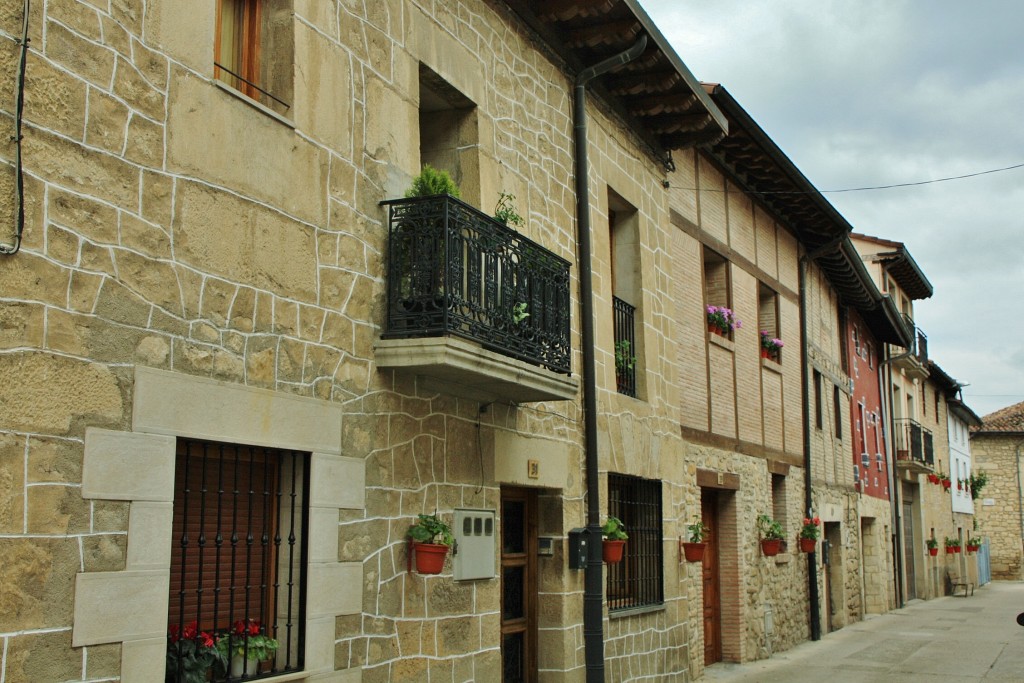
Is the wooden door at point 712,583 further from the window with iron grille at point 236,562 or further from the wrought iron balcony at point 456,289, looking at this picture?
the window with iron grille at point 236,562

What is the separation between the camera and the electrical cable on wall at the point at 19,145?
4.71 metres

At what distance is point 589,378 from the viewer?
1006cm

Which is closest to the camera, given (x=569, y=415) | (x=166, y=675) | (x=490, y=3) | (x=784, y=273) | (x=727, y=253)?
(x=166, y=675)

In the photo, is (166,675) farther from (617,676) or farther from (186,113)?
(617,676)

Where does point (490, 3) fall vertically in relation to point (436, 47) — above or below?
above

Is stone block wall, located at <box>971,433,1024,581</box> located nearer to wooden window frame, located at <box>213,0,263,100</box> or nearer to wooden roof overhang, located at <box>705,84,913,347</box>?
wooden roof overhang, located at <box>705,84,913,347</box>

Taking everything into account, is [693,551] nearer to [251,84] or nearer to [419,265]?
[419,265]

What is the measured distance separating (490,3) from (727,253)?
6.92 m

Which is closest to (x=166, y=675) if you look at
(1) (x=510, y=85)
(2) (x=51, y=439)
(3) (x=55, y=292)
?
(2) (x=51, y=439)

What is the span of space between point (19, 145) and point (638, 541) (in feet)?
26.6

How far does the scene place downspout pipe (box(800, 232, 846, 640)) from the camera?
57.7ft

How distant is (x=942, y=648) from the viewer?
1661 centimetres

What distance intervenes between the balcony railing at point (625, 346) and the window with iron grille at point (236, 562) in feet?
17.4

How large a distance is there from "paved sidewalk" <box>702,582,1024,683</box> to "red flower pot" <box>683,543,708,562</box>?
154cm
